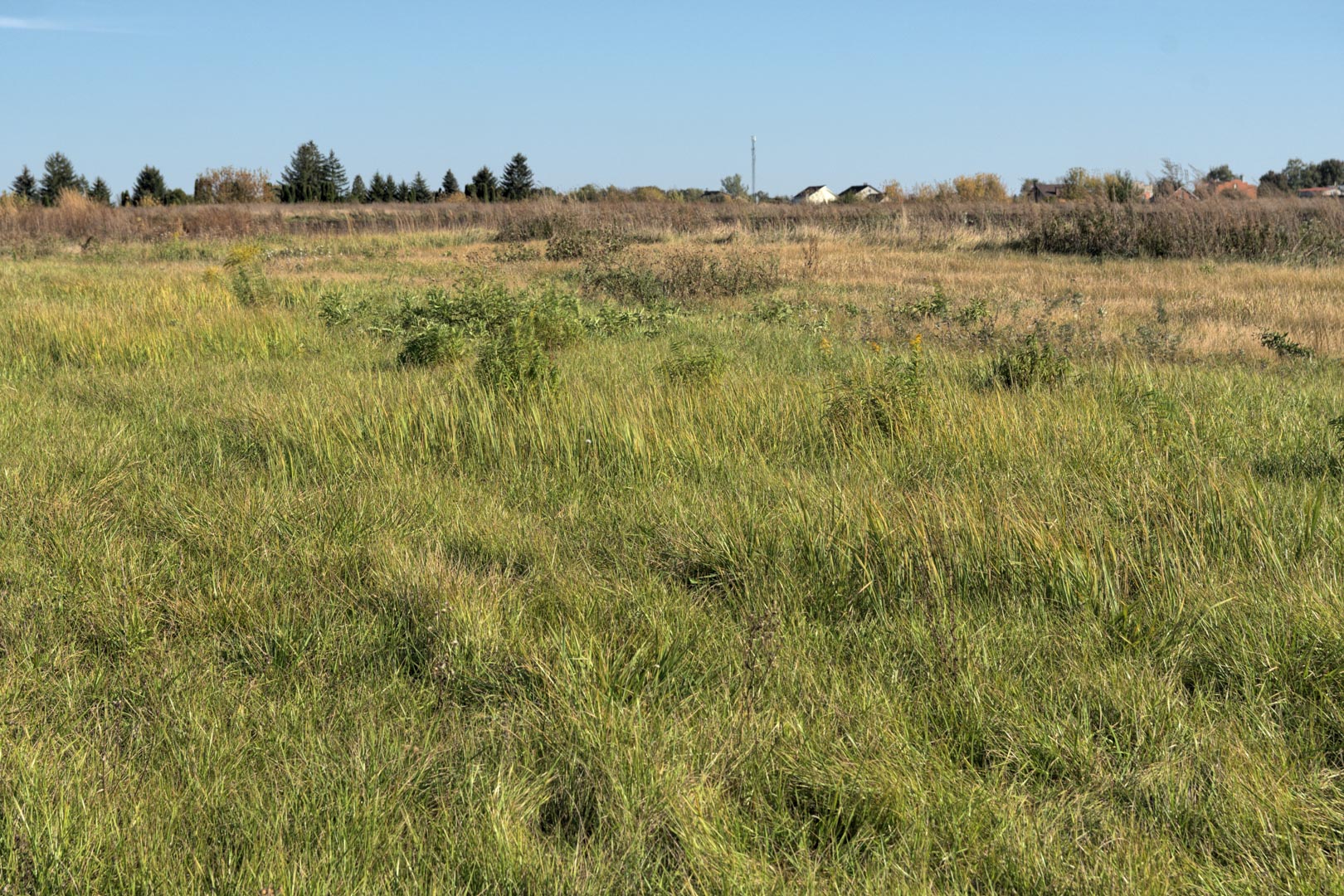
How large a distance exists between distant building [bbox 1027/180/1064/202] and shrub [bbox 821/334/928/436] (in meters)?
30.0

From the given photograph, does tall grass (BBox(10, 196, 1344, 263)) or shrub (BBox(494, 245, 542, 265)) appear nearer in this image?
tall grass (BBox(10, 196, 1344, 263))

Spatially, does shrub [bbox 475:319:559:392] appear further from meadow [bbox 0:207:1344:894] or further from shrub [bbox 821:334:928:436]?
shrub [bbox 821:334:928:436]

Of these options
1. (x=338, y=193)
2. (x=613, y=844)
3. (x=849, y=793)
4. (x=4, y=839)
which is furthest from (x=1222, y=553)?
(x=338, y=193)

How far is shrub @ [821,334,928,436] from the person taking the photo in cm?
498

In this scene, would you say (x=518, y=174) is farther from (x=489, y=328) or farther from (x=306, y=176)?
(x=489, y=328)

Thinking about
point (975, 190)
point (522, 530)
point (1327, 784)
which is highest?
point (975, 190)

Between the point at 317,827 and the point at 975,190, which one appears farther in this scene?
the point at 975,190

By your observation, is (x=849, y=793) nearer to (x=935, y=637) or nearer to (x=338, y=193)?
(x=935, y=637)

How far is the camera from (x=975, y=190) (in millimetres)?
68188

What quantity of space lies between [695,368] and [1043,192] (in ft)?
194

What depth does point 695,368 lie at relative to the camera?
6.27 meters

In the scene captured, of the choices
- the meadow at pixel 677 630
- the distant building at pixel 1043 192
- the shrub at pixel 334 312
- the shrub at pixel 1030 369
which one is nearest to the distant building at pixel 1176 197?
the distant building at pixel 1043 192

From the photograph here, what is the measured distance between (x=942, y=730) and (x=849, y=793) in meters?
0.38

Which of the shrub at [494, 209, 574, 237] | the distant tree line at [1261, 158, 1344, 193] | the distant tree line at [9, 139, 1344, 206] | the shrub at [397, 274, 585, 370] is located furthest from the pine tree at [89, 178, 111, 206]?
the distant tree line at [1261, 158, 1344, 193]
